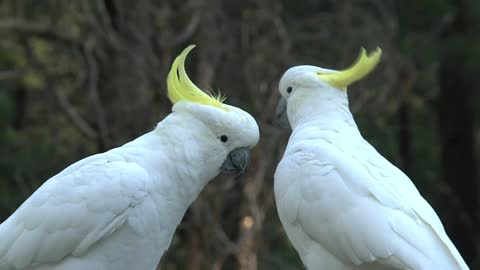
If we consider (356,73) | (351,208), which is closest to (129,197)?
(351,208)

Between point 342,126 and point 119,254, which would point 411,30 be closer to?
point 342,126

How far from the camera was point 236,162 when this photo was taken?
4016 mm

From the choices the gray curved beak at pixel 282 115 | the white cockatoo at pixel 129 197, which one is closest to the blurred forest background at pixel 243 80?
the gray curved beak at pixel 282 115

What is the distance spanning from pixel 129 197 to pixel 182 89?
63cm

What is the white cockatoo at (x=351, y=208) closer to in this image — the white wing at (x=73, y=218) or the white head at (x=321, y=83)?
the white head at (x=321, y=83)

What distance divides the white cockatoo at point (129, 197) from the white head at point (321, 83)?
1.59ft

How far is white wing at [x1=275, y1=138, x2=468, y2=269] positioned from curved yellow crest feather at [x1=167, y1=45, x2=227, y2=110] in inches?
18.2

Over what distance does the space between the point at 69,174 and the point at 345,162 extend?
124 cm

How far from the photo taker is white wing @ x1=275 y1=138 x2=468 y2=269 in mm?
3648

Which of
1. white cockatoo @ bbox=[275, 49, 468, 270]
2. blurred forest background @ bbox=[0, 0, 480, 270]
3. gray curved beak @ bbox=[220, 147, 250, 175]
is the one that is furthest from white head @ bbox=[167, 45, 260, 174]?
blurred forest background @ bbox=[0, 0, 480, 270]

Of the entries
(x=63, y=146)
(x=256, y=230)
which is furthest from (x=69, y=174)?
(x=63, y=146)

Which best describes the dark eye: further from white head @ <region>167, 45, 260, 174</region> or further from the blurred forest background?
the blurred forest background

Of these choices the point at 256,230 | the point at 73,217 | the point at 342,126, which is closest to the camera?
the point at 73,217

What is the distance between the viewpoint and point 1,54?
38.3ft
